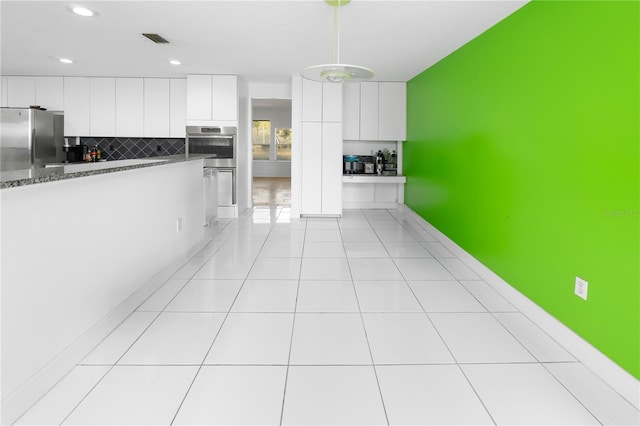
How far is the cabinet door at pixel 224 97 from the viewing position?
6.91 m

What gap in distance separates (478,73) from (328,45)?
162 cm

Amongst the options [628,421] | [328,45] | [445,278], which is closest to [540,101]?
[445,278]

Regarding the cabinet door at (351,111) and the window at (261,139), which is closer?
the cabinet door at (351,111)

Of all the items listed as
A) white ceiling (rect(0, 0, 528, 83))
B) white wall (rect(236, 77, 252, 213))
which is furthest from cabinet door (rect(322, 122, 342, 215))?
white wall (rect(236, 77, 252, 213))

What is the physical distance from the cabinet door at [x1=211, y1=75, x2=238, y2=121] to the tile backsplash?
111 cm

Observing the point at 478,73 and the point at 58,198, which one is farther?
the point at 478,73

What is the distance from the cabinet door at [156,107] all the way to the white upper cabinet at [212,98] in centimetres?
65

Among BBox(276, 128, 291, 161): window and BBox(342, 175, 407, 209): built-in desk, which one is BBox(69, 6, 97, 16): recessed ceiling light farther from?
BBox(276, 128, 291, 161): window

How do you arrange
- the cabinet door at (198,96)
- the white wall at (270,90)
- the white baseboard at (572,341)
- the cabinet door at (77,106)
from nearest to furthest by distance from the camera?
the white baseboard at (572,341) < the cabinet door at (198,96) < the cabinet door at (77,106) < the white wall at (270,90)

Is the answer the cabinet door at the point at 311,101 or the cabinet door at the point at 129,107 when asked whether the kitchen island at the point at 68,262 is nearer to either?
the cabinet door at the point at 311,101

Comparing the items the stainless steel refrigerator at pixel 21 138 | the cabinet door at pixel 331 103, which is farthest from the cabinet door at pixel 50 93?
the cabinet door at pixel 331 103

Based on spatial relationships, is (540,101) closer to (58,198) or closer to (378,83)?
(58,198)

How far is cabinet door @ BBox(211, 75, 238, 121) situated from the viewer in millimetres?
6914

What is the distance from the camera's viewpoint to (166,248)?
3.98 m
